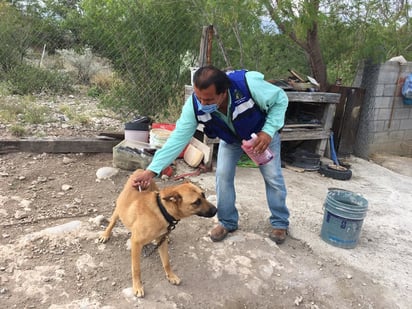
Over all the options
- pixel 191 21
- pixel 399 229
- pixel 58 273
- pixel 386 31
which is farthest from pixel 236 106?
pixel 386 31

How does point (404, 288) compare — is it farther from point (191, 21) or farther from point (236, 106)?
point (191, 21)

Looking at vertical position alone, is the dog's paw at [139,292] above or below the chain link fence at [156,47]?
below

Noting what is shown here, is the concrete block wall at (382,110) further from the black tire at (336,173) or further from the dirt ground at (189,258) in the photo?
the dirt ground at (189,258)

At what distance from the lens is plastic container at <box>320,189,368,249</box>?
11.1 feet

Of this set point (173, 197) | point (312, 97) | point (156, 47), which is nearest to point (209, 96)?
point (173, 197)

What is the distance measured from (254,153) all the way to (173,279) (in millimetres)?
1167

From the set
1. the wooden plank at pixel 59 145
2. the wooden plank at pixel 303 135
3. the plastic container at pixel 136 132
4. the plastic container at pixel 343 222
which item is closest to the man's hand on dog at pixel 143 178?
the plastic container at pixel 343 222

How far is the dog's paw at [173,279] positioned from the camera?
2749 millimetres

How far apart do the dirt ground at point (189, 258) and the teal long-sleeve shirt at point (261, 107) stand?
90cm

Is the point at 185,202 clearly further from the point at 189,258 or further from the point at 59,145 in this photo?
the point at 59,145

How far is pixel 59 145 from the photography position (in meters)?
5.06

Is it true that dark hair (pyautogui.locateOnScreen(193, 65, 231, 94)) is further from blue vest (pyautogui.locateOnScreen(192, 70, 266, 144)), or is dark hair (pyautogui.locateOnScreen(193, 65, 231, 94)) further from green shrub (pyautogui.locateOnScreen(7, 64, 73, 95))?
green shrub (pyautogui.locateOnScreen(7, 64, 73, 95))

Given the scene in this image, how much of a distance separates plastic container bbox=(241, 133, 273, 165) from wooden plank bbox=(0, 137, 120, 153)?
292 centimetres

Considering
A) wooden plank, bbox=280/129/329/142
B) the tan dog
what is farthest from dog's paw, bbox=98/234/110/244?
wooden plank, bbox=280/129/329/142
